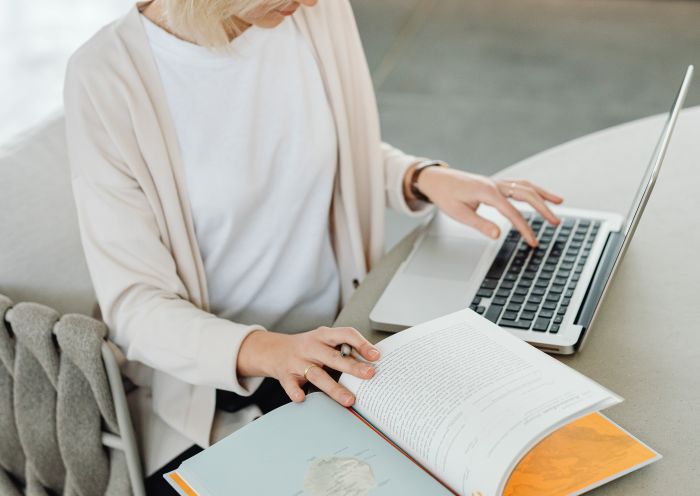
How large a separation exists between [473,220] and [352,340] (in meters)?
0.39

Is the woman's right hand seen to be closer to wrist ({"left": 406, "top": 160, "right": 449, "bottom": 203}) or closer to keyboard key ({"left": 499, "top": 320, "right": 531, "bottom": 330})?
keyboard key ({"left": 499, "top": 320, "right": 531, "bottom": 330})

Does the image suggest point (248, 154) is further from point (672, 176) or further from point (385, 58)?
point (385, 58)

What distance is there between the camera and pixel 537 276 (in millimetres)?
1138

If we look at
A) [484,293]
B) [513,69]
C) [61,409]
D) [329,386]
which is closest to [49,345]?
[61,409]

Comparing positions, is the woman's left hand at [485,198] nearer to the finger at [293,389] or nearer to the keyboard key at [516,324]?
the keyboard key at [516,324]

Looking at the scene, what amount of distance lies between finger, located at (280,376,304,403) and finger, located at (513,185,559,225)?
0.45 meters

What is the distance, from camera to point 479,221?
1256 millimetres

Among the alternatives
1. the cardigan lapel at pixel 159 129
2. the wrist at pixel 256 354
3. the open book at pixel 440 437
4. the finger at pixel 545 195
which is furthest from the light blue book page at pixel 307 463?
the finger at pixel 545 195

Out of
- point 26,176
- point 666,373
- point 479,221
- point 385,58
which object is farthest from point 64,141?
point 385,58

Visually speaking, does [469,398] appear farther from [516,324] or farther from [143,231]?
[143,231]

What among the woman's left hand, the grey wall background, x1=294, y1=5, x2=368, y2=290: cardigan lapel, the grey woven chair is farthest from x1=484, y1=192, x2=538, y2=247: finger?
the grey wall background

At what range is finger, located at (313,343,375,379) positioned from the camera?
903 mm

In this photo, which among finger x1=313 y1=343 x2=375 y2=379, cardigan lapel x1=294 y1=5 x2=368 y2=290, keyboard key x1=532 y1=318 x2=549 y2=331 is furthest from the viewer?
cardigan lapel x1=294 y1=5 x2=368 y2=290

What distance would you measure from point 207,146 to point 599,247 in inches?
21.1
